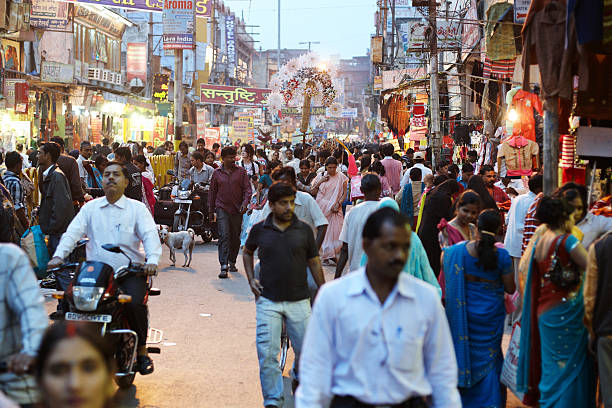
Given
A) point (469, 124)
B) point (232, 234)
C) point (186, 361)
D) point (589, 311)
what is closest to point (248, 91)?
point (469, 124)

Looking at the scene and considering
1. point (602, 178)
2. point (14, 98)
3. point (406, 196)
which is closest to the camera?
point (602, 178)

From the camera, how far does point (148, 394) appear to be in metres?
7.17

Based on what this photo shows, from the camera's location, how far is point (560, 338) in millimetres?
5840

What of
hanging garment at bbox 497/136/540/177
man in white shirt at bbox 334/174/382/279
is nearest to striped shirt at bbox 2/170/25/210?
man in white shirt at bbox 334/174/382/279

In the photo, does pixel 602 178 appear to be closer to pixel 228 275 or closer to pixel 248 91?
pixel 228 275

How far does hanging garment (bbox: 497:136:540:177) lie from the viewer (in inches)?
576

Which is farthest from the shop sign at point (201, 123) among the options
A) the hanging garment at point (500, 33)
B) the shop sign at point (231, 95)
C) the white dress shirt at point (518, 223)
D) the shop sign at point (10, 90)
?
the white dress shirt at point (518, 223)

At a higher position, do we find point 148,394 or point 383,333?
point 383,333

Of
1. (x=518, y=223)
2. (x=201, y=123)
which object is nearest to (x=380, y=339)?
(x=518, y=223)

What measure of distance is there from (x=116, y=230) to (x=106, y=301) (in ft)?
2.43

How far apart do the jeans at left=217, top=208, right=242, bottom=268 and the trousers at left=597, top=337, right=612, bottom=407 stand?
881 centimetres

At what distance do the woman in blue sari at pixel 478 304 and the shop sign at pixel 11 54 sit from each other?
81.8 feet

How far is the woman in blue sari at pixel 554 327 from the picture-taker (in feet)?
19.1

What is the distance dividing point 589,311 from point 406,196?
7715mm
